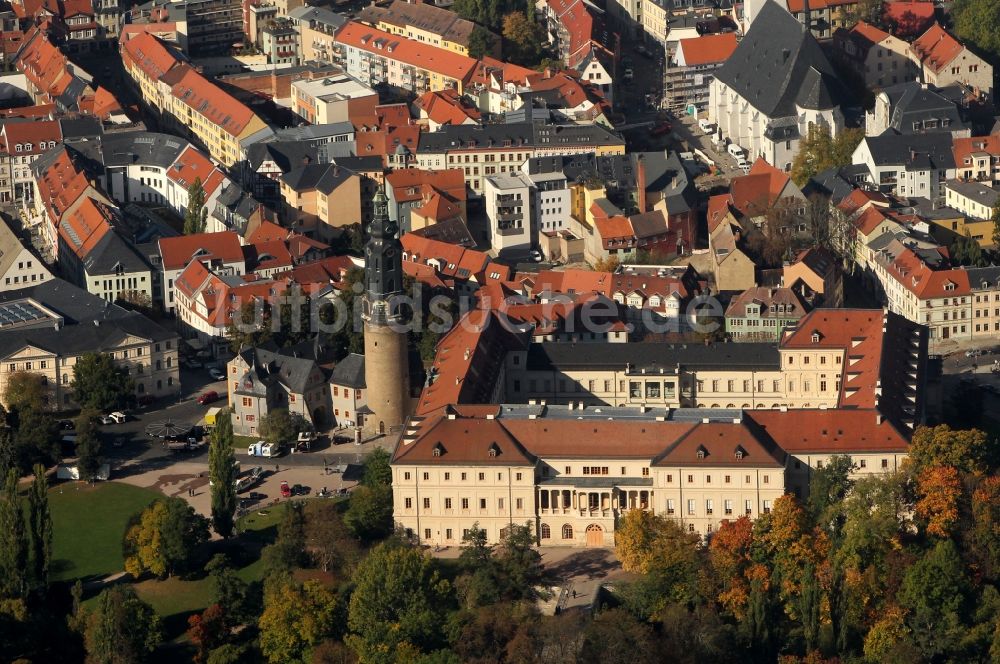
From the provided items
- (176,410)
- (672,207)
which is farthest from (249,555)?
(672,207)

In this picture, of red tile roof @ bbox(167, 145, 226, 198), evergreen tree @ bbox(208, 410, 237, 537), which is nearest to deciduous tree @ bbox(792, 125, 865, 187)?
red tile roof @ bbox(167, 145, 226, 198)

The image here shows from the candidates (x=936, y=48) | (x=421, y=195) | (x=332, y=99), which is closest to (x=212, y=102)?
(x=332, y=99)

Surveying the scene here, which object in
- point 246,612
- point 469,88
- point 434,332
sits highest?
point 469,88

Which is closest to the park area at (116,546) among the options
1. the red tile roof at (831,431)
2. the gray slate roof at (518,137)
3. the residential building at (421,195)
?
the red tile roof at (831,431)

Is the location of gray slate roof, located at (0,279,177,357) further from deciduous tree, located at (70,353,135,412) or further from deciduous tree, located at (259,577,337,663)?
deciduous tree, located at (259,577,337,663)

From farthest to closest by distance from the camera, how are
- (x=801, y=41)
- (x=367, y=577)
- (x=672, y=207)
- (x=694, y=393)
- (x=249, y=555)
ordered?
(x=801, y=41) → (x=672, y=207) → (x=694, y=393) → (x=249, y=555) → (x=367, y=577)

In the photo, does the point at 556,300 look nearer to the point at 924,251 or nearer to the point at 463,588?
the point at 924,251

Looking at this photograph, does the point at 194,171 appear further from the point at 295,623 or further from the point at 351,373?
the point at 295,623
